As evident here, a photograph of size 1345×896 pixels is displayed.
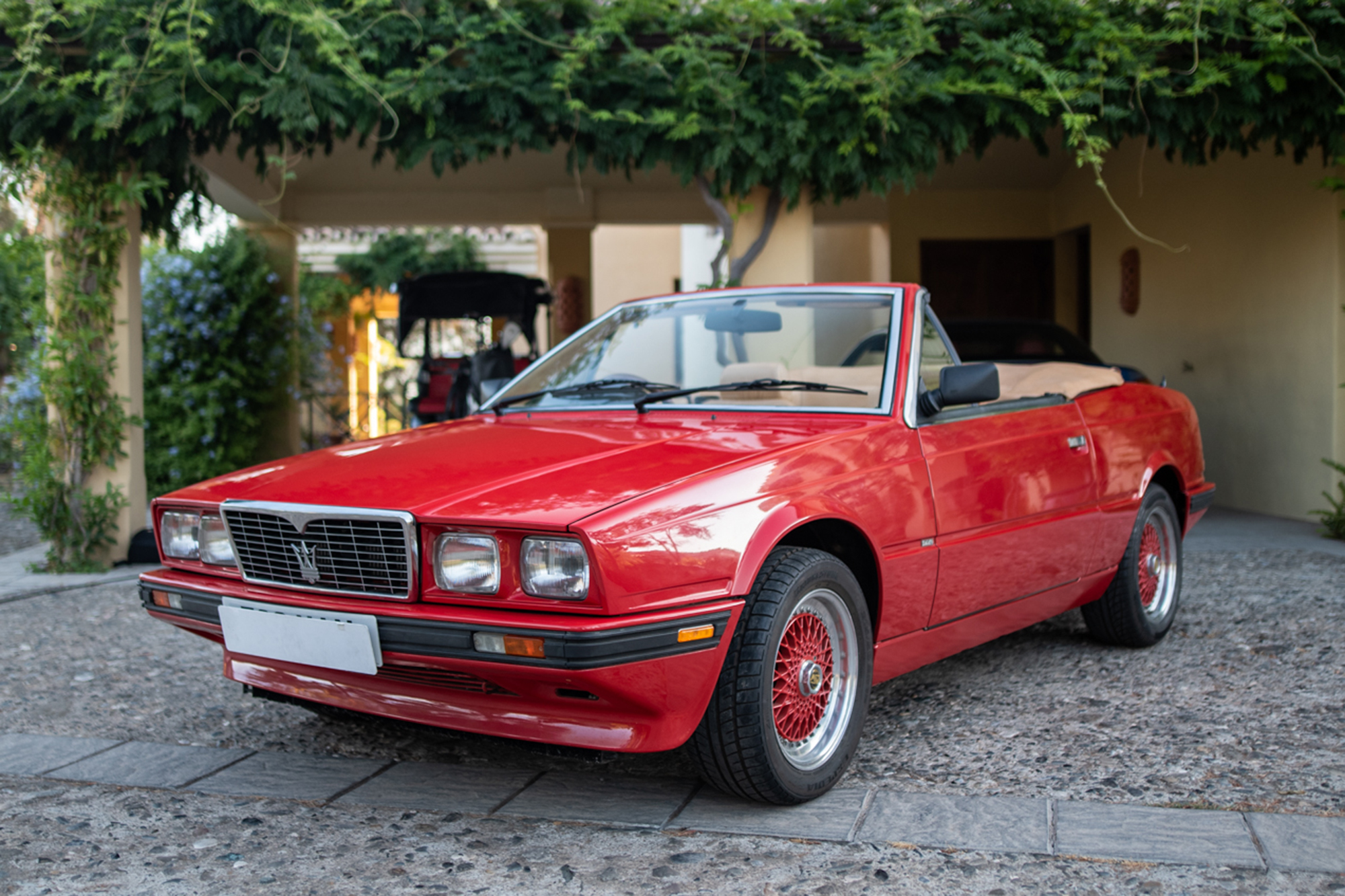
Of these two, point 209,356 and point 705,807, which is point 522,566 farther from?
point 209,356

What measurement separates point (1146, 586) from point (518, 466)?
287cm

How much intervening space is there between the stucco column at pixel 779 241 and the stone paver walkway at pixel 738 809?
4241 millimetres

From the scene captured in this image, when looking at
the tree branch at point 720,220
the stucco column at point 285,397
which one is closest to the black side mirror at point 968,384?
the tree branch at point 720,220

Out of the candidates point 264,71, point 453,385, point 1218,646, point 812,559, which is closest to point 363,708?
point 812,559

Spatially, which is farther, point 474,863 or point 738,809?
point 738,809

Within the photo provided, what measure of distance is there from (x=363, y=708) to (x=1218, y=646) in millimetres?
3448

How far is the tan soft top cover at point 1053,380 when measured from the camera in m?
4.23

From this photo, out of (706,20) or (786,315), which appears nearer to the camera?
(786,315)

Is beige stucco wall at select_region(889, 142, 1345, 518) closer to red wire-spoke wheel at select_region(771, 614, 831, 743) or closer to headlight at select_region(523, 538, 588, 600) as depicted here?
red wire-spoke wheel at select_region(771, 614, 831, 743)

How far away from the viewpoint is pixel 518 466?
2838 millimetres

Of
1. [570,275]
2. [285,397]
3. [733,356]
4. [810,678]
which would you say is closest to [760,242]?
[733,356]

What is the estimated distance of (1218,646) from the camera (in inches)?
179

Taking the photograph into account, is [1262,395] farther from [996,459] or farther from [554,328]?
[554,328]

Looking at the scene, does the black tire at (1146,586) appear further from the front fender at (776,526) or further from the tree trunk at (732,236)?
the tree trunk at (732,236)
